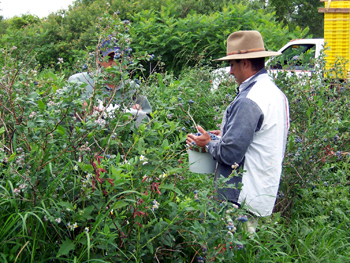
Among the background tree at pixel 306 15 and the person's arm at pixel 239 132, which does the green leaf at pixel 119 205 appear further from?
the background tree at pixel 306 15

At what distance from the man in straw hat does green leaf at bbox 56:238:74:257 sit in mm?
949

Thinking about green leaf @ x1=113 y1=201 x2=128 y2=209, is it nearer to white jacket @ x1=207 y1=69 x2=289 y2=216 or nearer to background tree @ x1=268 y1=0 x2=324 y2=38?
white jacket @ x1=207 y1=69 x2=289 y2=216

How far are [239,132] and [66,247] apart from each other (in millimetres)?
1212

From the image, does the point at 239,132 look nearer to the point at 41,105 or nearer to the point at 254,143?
the point at 254,143

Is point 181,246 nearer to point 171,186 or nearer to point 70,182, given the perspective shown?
point 171,186

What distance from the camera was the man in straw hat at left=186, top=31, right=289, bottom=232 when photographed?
8.10ft

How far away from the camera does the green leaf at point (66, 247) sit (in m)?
2.02

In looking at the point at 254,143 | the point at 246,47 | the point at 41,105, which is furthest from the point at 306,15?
the point at 41,105

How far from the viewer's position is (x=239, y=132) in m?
2.45

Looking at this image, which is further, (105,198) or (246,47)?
(246,47)

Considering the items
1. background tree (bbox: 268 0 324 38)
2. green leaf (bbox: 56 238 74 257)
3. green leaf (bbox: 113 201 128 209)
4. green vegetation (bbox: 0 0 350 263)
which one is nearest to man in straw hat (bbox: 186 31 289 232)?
green vegetation (bbox: 0 0 350 263)

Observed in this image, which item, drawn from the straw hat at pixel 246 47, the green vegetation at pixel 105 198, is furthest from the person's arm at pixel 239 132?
the straw hat at pixel 246 47

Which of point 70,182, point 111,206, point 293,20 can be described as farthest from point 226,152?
point 293,20

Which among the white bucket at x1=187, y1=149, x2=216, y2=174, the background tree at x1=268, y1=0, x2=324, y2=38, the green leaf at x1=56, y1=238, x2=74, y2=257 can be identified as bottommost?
the background tree at x1=268, y1=0, x2=324, y2=38
